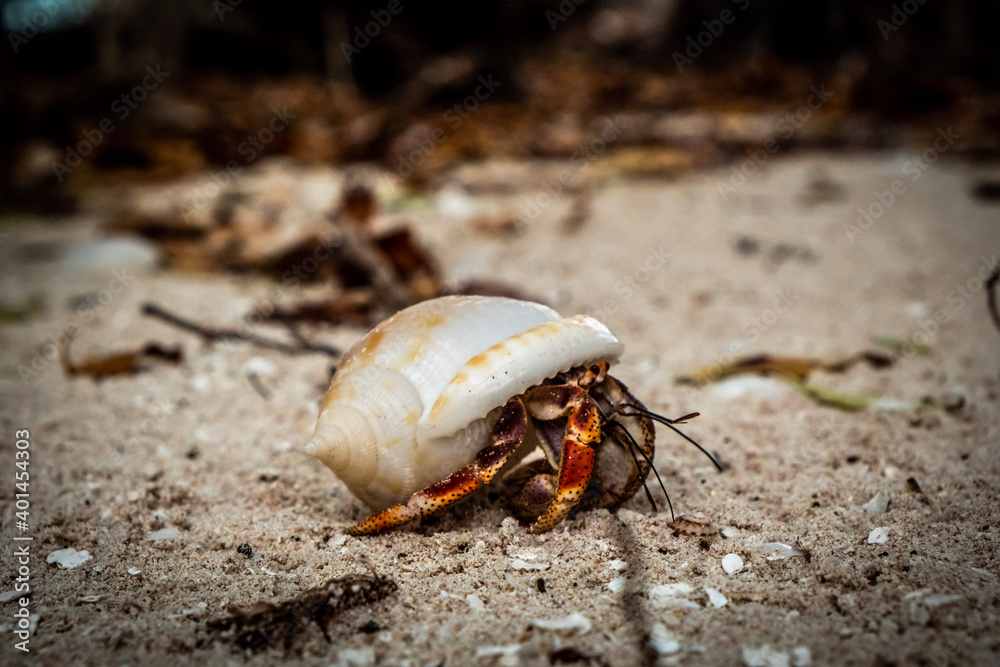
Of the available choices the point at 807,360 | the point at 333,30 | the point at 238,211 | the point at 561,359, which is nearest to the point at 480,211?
the point at 238,211

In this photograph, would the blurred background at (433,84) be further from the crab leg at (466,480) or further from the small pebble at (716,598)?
the small pebble at (716,598)

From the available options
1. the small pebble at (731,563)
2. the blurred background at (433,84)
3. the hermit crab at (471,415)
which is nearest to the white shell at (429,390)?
the hermit crab at (471,415)

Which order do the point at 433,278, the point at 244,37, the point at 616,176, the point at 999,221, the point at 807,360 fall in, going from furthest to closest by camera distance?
1. the point at 244,37
2. the point at 616,176
3. the point at 999,221
4. the point at 433,278
5. the point at 807,360

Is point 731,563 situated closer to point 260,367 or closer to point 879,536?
point 879,536

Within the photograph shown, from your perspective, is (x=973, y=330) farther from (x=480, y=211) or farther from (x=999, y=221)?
(x=480, y=211)

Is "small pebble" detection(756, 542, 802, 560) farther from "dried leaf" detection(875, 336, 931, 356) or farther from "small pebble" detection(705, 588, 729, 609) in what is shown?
"dried leaf" detection(875, 336, 931, 356)

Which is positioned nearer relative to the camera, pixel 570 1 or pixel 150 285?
pixel 150 285
